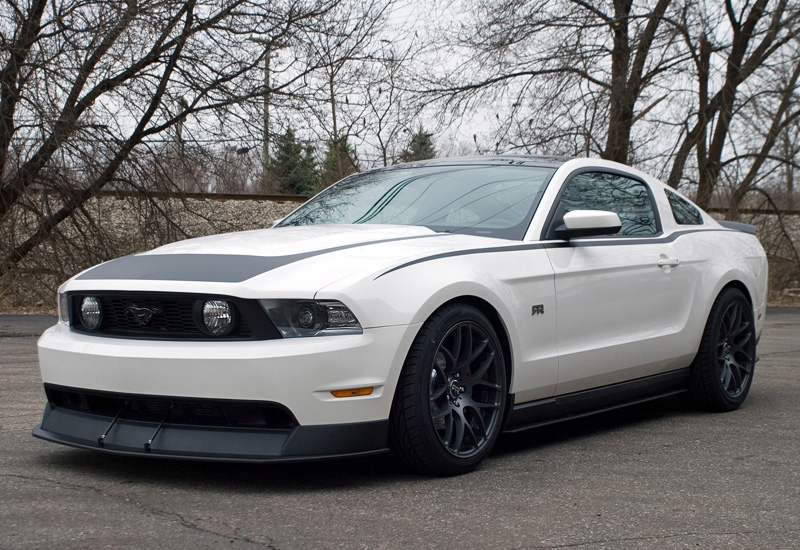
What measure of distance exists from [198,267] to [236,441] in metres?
0.73

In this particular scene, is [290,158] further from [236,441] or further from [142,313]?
[236,441]

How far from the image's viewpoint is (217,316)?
403 centimetres

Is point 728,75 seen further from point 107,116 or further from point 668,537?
point 668,537

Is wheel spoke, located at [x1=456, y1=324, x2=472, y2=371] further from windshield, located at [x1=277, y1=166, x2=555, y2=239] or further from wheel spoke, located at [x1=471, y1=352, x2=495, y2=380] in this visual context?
windshield, located at [x1=277, y1=166, x2=555, y2=239]

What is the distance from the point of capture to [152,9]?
44.3 feet

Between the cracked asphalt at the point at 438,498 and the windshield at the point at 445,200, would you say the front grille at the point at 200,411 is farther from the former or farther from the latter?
the windshield at the point at 445,200

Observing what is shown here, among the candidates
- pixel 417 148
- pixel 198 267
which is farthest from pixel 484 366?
pixel 417 148

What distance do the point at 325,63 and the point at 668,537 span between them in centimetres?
1207

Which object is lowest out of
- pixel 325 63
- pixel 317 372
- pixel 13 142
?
pixel 317 372

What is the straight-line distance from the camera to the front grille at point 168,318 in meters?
3.98

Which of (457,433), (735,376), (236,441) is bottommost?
(735,376)

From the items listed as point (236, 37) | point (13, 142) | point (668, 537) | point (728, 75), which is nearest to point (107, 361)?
point (668, 537)

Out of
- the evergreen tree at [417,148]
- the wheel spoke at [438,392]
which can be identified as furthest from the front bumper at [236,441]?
the evergreen tree at [417,148]

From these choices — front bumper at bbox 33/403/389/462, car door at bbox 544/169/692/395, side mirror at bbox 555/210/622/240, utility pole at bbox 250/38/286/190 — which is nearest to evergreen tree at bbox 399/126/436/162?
utility pole at bbox 250/38/286/190
